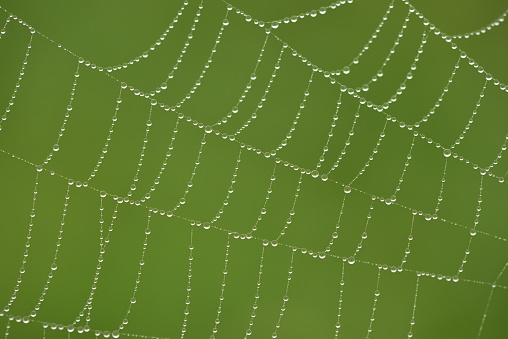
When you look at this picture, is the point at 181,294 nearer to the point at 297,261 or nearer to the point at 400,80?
the point at 297,261

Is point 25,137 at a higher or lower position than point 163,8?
lower

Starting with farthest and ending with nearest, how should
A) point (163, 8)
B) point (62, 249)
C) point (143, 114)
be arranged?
point (163, 8) < point (143, 114) < point (62, 249)

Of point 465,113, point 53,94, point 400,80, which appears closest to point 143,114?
point 53,94

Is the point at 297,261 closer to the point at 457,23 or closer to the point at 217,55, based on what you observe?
the point at 217,55

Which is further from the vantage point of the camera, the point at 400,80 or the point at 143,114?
the point at 400,80

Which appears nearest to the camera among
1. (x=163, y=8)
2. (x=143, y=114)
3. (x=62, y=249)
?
(x=62, y=249)

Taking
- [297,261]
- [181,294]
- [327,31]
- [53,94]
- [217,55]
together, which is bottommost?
[181,294]
